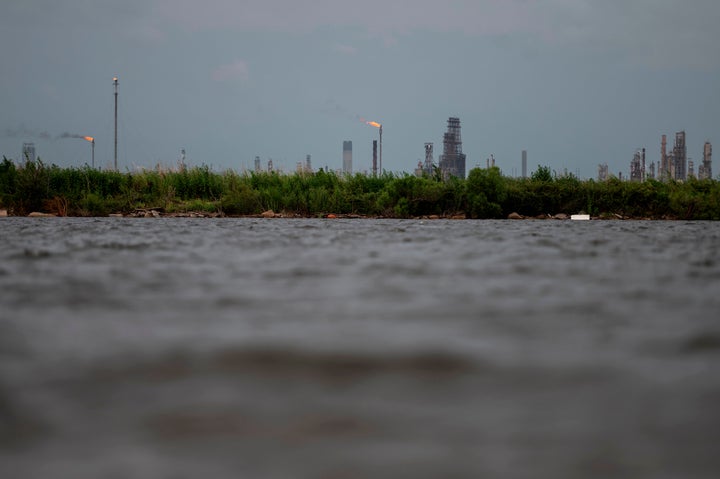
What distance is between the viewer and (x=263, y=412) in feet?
5.66

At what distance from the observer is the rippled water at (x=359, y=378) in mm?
1454

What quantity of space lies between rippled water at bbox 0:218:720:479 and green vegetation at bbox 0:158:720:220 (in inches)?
612

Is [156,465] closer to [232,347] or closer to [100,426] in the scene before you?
[100,426]

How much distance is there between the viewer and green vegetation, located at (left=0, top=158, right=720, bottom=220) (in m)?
19.5

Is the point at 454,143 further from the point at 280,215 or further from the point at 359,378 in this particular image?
the point at 359,378

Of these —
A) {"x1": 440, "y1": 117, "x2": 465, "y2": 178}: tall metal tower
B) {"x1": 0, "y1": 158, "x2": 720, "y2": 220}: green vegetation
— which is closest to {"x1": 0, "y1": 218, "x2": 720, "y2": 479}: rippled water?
{"x1": 0, "y1": 158, "x2": 720, "y2": 220}: green vegetation

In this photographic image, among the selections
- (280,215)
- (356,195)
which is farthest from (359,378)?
(356,195)

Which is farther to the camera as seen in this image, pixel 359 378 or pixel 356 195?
pixel 356 195

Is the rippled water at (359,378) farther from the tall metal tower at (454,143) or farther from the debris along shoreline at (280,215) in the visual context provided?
the tall metal tower at (454,143)

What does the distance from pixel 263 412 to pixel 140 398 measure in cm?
38

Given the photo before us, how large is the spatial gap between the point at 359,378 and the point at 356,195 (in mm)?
19086

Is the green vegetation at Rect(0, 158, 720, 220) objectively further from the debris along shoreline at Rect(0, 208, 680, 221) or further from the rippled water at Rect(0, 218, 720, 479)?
the rippled water at Rect(0, 218, 720, 479)

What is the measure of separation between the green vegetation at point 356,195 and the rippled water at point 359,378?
15.5 metres

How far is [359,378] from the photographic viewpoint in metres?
2.03
